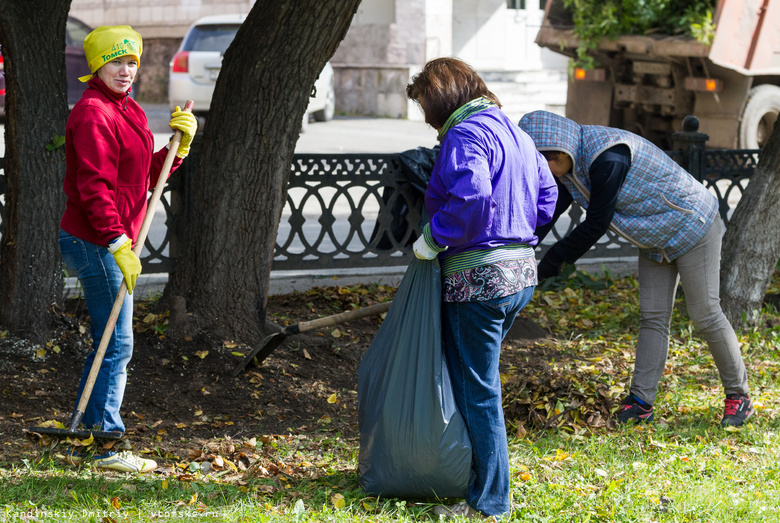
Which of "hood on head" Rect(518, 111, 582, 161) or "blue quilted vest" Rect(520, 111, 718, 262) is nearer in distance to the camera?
"hood on head" Rect(518, 111, 582, 161)

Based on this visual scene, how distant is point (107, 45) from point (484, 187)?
145 cm

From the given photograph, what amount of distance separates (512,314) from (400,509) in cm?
77

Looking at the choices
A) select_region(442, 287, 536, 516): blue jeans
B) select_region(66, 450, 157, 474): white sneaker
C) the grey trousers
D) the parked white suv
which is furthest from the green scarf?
the parked white suv

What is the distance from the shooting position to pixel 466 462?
309 cm

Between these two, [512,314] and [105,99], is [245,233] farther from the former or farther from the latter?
[512,314]

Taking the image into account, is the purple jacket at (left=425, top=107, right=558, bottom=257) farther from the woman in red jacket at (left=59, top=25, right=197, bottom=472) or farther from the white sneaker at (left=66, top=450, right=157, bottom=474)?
the white sneaker at (left=66, top=450, right=157, bottom=474)

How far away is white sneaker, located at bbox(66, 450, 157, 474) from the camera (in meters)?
3.46

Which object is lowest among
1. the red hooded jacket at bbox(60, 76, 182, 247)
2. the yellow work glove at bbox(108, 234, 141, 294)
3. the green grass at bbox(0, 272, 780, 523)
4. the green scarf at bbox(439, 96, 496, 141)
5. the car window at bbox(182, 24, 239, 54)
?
the green grass at bbox(0, 272, 780, 523)

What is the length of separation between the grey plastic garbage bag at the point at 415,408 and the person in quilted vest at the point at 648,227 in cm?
A: 86

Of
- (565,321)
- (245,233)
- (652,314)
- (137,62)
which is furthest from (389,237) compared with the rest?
(137,62)

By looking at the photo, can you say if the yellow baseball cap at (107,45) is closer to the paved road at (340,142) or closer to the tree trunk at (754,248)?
the paved road at (340,142)

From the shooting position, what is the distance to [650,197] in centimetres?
386

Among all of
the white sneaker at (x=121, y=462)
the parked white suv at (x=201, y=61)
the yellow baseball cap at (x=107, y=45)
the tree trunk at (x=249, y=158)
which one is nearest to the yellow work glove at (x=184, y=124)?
the yellow baseball cap at (x=107, y=45)

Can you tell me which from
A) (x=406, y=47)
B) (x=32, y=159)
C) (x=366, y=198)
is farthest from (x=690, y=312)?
(x=406, y=47)
